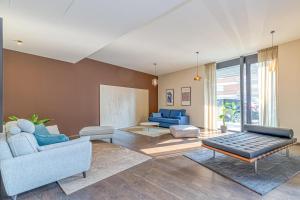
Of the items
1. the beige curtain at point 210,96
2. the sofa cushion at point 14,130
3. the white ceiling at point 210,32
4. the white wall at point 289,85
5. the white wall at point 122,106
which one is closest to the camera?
the sofa cushion at point 14,130

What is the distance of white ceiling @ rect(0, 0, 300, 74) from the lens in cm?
272

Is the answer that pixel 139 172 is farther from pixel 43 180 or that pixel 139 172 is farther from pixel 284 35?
pixel 284 35

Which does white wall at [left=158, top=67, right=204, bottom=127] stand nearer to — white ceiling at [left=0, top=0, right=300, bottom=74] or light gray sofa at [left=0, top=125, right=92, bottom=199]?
white ceiling at [left=0, top=0, right=300, bottom=74]

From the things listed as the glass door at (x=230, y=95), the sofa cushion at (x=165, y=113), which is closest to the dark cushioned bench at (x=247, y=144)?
the glass door at (x=230, y=95)

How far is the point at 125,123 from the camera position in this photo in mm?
8211

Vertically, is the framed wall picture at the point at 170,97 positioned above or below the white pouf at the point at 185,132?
above

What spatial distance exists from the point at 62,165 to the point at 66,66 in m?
4.63

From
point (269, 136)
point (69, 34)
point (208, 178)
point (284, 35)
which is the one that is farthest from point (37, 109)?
point (284, 35)

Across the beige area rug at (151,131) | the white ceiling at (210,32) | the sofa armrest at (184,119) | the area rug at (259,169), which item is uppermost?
the white ceiling at (210,32)

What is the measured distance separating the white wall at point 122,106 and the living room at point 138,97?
5 cm

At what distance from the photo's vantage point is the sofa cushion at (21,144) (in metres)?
2.24

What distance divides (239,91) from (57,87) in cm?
659

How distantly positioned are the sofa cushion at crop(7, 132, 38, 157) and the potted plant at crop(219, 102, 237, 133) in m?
6.07

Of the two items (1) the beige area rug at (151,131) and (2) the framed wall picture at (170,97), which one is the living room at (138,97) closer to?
(2) the framed wall picture at (170,97)
